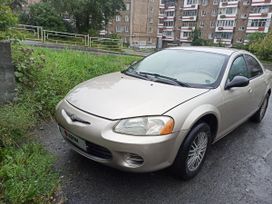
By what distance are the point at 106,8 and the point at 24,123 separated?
3004cm

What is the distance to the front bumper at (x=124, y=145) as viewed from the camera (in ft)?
7.34

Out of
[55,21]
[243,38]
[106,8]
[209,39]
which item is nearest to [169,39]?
[209,39]

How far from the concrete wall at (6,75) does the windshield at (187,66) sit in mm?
1731

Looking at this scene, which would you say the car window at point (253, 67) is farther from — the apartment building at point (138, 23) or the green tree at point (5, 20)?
the apartment building at point (138, 23)

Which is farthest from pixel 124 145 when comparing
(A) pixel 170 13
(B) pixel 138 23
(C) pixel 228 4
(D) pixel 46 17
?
(A) pixel 170 13

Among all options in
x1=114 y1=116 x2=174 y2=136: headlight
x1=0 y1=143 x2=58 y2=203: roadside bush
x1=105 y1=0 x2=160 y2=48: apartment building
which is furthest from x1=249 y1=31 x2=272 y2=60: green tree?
x1=105 y1=0 x2=160 y2=48: apartment building

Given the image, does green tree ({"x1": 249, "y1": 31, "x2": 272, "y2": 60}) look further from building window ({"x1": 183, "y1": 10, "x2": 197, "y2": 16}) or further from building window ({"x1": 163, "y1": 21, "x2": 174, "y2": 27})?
building window ({"x1": 163, "y1": 21, "x2": 174, "y2": 27})

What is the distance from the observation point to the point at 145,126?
7.57 feet

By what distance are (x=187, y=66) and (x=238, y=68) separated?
82 cm

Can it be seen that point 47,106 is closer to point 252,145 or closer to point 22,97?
point 22,97

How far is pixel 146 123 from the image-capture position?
2320 millimetres

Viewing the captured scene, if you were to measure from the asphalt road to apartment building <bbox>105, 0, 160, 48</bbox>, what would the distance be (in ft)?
154

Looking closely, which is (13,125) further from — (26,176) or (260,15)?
(260,15)

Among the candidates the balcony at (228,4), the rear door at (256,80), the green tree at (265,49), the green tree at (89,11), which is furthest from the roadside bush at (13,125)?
the balcony at (228,4)
